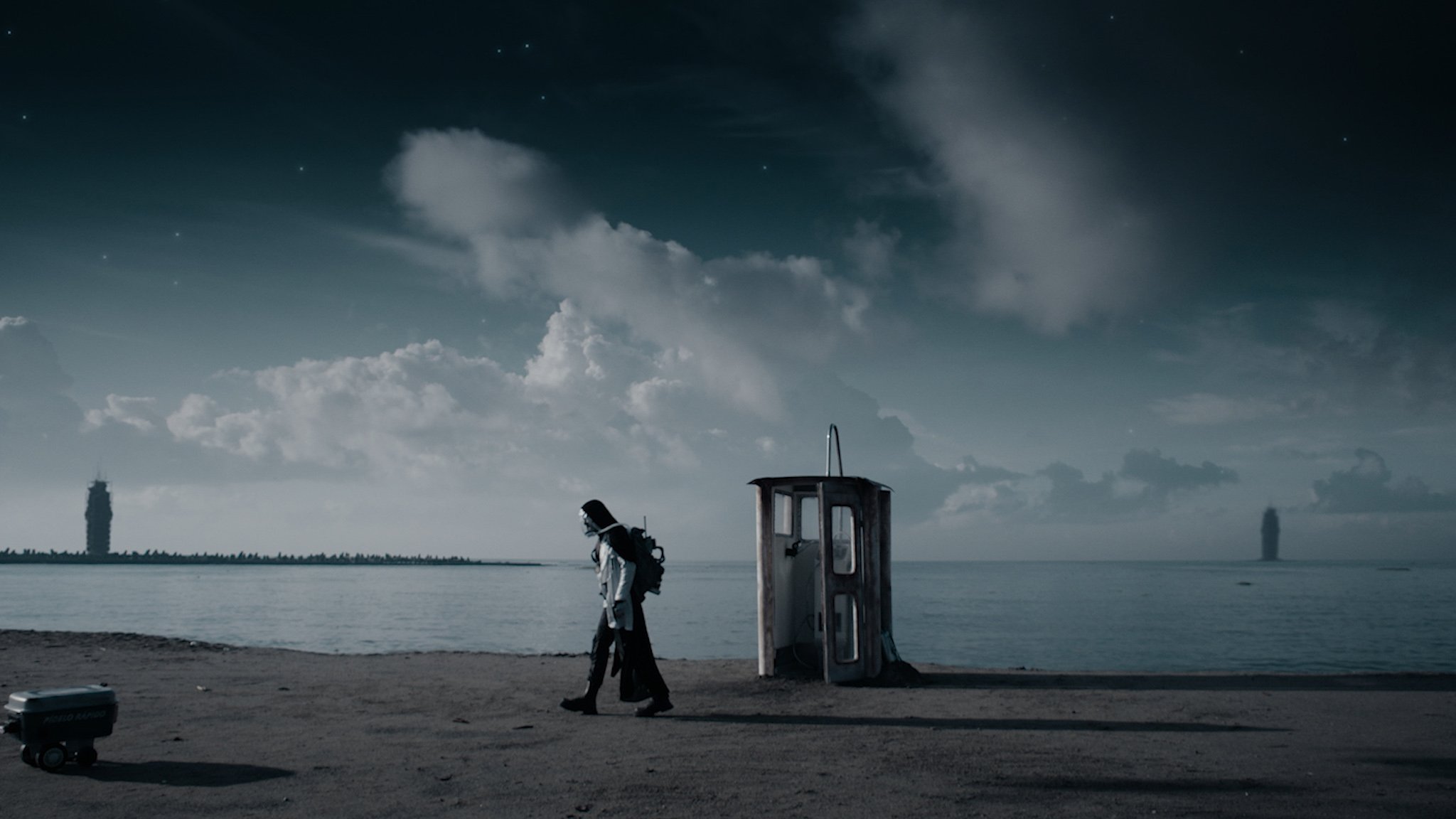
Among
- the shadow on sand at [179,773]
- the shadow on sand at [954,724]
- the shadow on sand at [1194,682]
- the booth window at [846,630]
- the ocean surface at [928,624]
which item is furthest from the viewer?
the ocean surface at [928,624]

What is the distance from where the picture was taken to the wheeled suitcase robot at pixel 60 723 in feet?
23.2

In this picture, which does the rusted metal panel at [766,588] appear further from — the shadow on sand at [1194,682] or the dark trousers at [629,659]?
the dark trousers at [629,659]

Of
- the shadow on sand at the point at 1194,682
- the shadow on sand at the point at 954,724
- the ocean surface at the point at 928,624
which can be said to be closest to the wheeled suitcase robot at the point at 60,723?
the shadow on sand at the point at 954,724

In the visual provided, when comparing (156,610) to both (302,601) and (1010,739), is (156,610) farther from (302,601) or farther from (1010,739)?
(1010,739)

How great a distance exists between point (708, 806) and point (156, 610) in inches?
2135

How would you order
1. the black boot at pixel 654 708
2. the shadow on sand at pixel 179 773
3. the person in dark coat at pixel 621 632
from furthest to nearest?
the person in dark coat at pixel 621 632
the black boot at pixel 654 708
the shadow on sand at pixel 179 773

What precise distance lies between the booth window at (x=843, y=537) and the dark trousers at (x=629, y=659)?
3792mm

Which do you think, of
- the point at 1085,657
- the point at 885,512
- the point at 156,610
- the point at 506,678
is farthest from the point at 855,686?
the point at 156,610

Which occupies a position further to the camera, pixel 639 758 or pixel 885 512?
pixel 885 512

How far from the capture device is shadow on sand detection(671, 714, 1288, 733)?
9.77m

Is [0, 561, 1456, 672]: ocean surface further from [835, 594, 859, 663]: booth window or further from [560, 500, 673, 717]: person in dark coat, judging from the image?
[560, 500, 673, 717]: person in dark coat

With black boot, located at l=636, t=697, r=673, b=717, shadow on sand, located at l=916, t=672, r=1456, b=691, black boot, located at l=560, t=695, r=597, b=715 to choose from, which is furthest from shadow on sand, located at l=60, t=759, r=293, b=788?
shadow on sand, located at l=916, t=672, r=1456, b=691

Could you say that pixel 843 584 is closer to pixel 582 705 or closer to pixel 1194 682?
pixel 582 705

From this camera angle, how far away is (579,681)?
13.6 m
